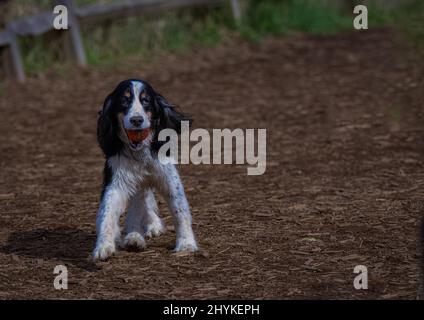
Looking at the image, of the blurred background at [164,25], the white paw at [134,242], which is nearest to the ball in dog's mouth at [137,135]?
the white paw at [134,242]

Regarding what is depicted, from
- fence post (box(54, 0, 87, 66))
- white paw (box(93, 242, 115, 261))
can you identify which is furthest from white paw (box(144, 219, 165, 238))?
fence post (box(54, 0, 87, 66))

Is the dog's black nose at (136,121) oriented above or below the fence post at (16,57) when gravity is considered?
below

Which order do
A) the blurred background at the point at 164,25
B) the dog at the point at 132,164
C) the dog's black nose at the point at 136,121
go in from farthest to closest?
the blurred background at the point at 164,25, the dog at the point at 132,164, the dog's black nose at the point at 136,121

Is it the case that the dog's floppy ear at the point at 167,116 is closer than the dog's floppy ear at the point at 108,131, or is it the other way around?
the dog's floppy ear at the point at 108,131

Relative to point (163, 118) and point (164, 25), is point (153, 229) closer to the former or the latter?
point (163, 118)

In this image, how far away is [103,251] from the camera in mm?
5668

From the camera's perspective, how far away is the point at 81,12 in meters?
13.6

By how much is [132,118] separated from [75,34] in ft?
26.9

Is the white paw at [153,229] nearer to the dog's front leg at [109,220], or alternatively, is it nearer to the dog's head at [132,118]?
the dog's front leg at [109,220]

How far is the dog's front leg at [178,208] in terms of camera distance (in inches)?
233

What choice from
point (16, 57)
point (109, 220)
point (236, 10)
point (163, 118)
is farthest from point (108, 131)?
point (236, 10)

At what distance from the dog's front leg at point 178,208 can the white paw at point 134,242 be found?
0.77 ft

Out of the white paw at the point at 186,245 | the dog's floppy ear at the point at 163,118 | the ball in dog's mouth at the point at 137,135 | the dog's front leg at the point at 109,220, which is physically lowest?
the white paw at the point at 186,245
